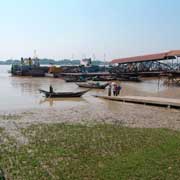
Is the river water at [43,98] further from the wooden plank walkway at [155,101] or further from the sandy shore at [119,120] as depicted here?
the sandy shore at [119,120]

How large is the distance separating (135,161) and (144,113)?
46.9 ft

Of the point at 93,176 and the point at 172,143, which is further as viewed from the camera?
the point at 172,143

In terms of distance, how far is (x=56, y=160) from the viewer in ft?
36.0

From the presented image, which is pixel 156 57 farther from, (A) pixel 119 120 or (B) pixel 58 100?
(A) pixel 119 120

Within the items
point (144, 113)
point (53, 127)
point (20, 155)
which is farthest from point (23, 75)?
point (20, 155)

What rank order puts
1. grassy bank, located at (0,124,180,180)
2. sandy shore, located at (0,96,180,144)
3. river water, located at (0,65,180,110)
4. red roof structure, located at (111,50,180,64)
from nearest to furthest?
grassy bank, located at (0,124,180,180)
sandy shore, located at (0,96,180,144)
river water, located at (0,65,180,110)
red roof structure, located at (111,50,180,64)

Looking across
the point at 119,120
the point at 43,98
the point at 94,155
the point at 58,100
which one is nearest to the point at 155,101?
the point at 119,120

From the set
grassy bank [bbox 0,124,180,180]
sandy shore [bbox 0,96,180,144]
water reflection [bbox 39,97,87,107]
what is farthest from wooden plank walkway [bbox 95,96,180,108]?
grassy bank [bbox 0,124,180,180]

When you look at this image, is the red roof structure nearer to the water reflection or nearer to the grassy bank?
the water reflection

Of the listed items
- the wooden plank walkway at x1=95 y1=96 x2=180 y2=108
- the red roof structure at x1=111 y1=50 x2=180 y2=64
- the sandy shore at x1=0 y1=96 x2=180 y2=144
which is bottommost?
the sandy shore at x1=0 y1=96 x2=180 y2=144

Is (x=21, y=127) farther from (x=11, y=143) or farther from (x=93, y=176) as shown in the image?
(x=93, y=176)

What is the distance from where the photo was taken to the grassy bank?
9.52 m

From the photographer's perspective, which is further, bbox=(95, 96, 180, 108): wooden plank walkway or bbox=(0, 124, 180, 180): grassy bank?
bbox=(95, 96, 180, 108): wooden plank walkway

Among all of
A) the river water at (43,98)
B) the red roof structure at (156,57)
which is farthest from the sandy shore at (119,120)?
the red roof structure at (156,57)
